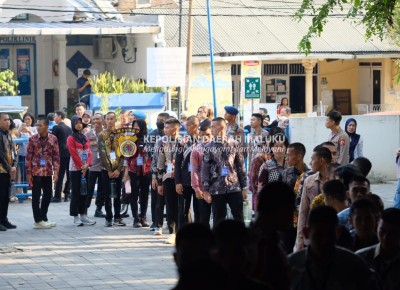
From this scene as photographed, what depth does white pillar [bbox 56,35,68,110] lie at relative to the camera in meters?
34.4

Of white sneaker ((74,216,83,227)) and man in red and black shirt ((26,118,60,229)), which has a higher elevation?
man in red and black shirt ((26,118,60,229))

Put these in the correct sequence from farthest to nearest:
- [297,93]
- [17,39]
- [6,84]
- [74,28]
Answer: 1. [297,93]
2. [17,39]
3. [74,28]
4. [6,84]

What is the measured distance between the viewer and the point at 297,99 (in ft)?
143

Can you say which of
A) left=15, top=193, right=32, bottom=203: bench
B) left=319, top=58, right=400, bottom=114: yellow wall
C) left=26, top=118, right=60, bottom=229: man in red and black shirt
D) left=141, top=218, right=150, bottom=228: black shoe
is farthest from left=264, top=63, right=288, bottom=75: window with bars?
left=26, top=118, right=60, bottom=229: man in red and black shirt

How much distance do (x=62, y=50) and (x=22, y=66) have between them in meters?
2.31

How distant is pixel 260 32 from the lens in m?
41.3

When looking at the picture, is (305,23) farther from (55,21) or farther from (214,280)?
(214,280)

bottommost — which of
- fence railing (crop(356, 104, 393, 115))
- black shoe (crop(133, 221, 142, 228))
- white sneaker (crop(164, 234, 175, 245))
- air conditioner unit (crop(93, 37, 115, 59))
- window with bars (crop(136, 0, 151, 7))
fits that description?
white sneaker (crop(164, 234, 175, 245))

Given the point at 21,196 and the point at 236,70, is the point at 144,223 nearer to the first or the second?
the point at 21,196

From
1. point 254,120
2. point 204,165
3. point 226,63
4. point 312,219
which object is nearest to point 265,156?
point 204,165

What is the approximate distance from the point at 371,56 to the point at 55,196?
78.3 feet

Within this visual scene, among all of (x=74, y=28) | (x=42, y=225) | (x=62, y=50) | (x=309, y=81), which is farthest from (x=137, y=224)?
(x=309, y=81)

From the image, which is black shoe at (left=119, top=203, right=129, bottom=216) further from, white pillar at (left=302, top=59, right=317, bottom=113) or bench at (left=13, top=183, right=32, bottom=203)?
white pillar at (left=302, top=59, right=317, bottom=113)

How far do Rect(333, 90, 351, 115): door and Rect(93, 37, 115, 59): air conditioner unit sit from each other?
498 inches
